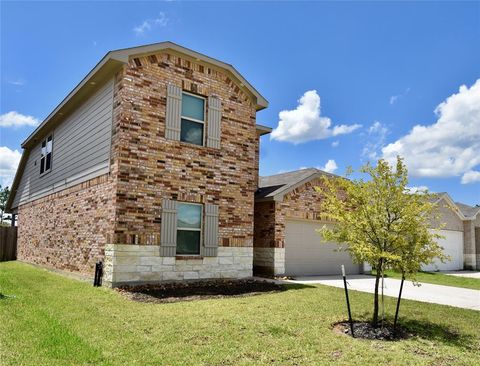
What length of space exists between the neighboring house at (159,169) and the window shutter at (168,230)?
0.09ft

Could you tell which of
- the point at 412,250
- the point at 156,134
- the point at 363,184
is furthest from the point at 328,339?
the point at 156,134

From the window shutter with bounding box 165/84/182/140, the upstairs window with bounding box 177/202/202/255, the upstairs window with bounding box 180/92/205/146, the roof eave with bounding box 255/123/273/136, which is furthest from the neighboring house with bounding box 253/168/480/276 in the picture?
the window shutter with bounding box 165/84/182/140

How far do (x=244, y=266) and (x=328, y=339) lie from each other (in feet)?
24.5

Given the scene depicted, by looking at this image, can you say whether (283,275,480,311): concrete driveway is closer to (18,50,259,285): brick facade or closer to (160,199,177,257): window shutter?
(18,50,259,285): brick facade

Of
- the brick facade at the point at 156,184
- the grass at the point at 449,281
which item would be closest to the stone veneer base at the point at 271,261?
the brick facade at the point at 156,184

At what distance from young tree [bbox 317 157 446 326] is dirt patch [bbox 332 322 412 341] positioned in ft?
0.66

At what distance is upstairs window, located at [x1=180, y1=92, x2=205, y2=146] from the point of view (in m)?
12.5

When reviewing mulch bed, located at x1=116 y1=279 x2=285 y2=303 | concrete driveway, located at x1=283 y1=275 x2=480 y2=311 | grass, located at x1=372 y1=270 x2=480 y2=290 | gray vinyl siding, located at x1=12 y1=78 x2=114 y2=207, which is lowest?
grass, located at x1=372 y1=270 x2=480 y2=290

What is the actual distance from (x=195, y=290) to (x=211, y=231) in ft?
7.45

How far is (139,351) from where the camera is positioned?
514cm

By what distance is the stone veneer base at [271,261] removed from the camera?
1448cm

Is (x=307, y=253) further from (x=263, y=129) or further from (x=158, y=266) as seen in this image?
(x=158, y=266)

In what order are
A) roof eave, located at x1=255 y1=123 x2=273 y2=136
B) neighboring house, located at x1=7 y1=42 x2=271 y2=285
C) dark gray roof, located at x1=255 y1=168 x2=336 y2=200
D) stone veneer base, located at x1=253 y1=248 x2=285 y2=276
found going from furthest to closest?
roof eave, located at x1=255 y1=123 x2=273 y2=136 → dark gray roof, located at x1=255 y1=168 x2=336 y2=200 → stone veneer base, located at x1=253 y1=248 x2=285 y2=276 → neighboring house, located at x1=7 y1=42 x2=271 y2=285

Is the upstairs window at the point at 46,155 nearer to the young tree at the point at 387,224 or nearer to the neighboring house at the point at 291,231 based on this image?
the neighboring house at the point at 291,231
